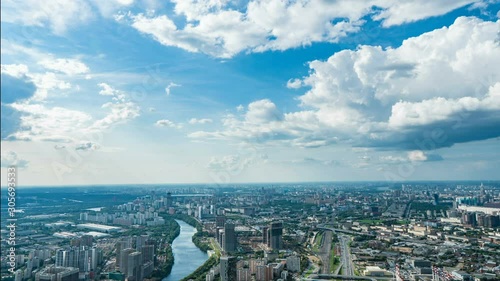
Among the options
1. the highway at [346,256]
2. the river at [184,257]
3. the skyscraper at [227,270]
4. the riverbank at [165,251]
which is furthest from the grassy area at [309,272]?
the riverbank at [165,251]

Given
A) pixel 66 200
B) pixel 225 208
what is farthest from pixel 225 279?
pixel 66 200

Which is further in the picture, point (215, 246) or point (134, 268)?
point (215, 246)

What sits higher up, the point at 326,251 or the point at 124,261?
the point at 124,261

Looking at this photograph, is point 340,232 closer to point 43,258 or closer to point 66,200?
point 43,258

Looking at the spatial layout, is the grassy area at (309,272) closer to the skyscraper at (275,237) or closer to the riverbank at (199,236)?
the skyscraper at (275,237)

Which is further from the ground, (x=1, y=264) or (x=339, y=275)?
(x=1, y=264)

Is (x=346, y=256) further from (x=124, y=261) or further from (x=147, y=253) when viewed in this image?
(x=124, y=261)

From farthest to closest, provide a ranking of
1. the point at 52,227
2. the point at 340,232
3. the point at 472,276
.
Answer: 1. the point at 340,232
2. the point at 52,227
3. the point at 472,276

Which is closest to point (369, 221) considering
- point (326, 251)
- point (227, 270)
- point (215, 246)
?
point (326, 251)
